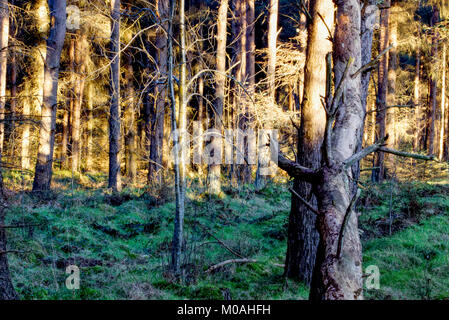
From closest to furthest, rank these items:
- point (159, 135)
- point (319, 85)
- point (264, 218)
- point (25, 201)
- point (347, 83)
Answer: point (347, 83), point (319, 85), point (25, 201), point (264, 218), point (159, 135)

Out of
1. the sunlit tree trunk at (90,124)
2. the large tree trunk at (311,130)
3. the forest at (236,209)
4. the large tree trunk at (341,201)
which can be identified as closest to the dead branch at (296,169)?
→ the forest at (236,209)

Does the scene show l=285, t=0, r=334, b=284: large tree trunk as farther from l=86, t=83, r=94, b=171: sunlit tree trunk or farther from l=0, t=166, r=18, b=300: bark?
l=86, t=83, r=94, b=171: sunlit tree trunk

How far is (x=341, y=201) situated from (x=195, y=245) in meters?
4.25

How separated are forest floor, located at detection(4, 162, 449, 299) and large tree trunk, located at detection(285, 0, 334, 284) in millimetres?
399

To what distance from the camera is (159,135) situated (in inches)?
643

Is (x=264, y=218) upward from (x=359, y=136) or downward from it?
downward

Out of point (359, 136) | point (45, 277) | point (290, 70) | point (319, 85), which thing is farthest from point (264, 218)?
point (359, 136)

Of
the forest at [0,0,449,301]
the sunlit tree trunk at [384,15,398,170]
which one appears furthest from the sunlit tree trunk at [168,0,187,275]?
the sunlit tree trunk at [384,15,398,170]

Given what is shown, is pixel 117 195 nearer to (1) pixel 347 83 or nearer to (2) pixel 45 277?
(2) pixel 45 277

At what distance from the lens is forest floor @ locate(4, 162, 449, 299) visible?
5.36 meters

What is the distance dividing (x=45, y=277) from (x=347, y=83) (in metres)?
4.83

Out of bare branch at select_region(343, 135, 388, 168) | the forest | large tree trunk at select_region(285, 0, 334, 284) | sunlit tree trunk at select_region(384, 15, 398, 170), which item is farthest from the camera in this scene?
sunlit tree trunk at select_region(384, 15, 398, 170)

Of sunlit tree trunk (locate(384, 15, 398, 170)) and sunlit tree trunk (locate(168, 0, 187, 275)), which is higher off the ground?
sunlit tree trunk (locate(384, 15, 398, 170))

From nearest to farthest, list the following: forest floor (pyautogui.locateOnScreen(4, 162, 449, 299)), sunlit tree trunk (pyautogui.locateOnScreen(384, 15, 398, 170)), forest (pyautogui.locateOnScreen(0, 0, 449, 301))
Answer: forest (pyautogui.locateOnScreen(0, 0, 449, 301)), forest floor (pyautogui.locateOnScreen(4, 162, 449, 299)), sunlit tree trunk (pyautogui.locateOnScreen(384, 15, 398, 170))
